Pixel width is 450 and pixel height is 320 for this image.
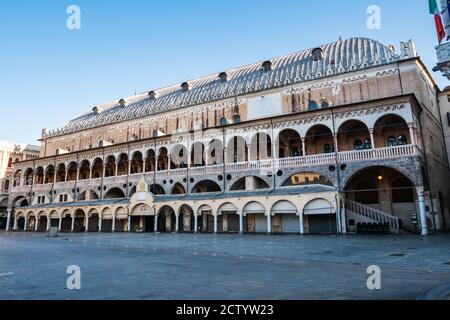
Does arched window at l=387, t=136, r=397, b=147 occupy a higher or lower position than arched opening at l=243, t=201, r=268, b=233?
higher

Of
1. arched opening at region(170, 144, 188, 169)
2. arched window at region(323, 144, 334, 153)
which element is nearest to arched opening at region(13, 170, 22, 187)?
arched opening at region(170, 144, 188, 169)

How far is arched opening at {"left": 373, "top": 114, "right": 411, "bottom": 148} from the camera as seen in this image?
97.1 ft

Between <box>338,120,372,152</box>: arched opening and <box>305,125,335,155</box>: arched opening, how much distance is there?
105 cm

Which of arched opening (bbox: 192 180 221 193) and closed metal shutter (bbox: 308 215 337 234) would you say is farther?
arched opening (bbox: 192 180 221 193)

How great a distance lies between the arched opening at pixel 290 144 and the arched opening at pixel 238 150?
3.75 meters

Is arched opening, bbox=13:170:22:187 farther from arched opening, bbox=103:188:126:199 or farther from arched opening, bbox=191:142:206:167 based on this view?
arched opening, bbox=191:142:206:167

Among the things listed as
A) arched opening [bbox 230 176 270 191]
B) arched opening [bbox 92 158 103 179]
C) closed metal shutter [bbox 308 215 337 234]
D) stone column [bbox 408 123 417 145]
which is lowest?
closed metal shutter [bbox 308 215 337 234]

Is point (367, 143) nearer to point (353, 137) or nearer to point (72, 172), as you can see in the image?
point (353, 137)

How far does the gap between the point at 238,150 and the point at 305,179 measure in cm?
805

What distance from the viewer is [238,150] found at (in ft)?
118
